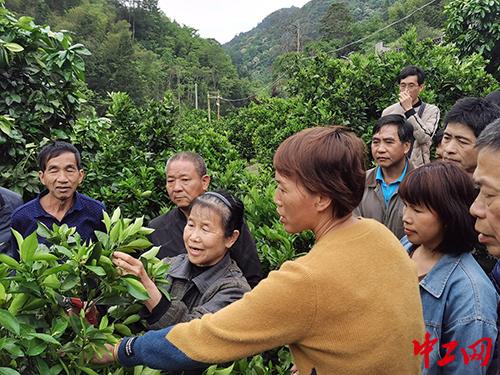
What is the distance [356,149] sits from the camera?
53.7 inches

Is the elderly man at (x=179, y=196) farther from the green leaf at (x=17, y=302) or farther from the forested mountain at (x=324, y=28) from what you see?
the forested mountain at (x=324, y=28)

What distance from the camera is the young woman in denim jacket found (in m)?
1.70

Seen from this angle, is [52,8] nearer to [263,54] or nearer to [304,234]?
[263,54]

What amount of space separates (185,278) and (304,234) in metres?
1.03

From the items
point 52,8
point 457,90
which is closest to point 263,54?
point 52,8

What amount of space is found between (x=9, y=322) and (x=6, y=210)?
227 centimetres

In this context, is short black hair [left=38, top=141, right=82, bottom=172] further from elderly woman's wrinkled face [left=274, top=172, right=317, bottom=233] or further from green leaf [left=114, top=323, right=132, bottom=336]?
elderly woman's wrinkled face [left=274, top=172, right=317, bottom=233]

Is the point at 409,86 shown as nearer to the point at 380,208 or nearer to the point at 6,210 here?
the point at 380,208

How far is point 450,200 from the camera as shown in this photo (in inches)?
76.2

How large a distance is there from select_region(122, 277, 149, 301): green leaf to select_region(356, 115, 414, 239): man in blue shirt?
201 centimetres

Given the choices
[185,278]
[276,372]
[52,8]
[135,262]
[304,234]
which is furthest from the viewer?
[52,8]

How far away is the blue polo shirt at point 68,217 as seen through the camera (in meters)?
2.94

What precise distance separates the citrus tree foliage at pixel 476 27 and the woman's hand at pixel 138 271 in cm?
717

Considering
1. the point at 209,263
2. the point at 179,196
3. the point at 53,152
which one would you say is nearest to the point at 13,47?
the point at 53,152
